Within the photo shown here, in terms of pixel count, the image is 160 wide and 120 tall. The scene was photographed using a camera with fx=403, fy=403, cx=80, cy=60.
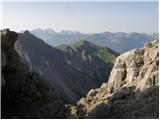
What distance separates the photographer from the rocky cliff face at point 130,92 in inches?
1735

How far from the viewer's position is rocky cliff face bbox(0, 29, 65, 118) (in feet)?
136

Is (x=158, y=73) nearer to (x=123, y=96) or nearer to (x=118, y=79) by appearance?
(x=123, y=96)

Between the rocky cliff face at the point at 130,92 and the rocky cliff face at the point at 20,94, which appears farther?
the rocky cliff face at the point at 130,92

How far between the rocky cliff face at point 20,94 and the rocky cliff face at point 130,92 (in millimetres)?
4076

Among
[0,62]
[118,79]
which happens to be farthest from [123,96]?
[0,62]

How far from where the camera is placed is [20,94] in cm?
4328

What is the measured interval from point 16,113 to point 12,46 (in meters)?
7.77

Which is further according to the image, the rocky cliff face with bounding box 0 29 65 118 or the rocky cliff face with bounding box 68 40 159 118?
the rocky cliff face with bounding box 68 40 159 118

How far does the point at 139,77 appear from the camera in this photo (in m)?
51.6

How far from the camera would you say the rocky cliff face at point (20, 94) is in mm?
41562

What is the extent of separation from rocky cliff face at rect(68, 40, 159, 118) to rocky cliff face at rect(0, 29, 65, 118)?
4076 millimetres

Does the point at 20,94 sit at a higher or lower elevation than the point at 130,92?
higher

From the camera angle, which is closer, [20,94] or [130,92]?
[20,94]

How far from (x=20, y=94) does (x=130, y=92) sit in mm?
13810
